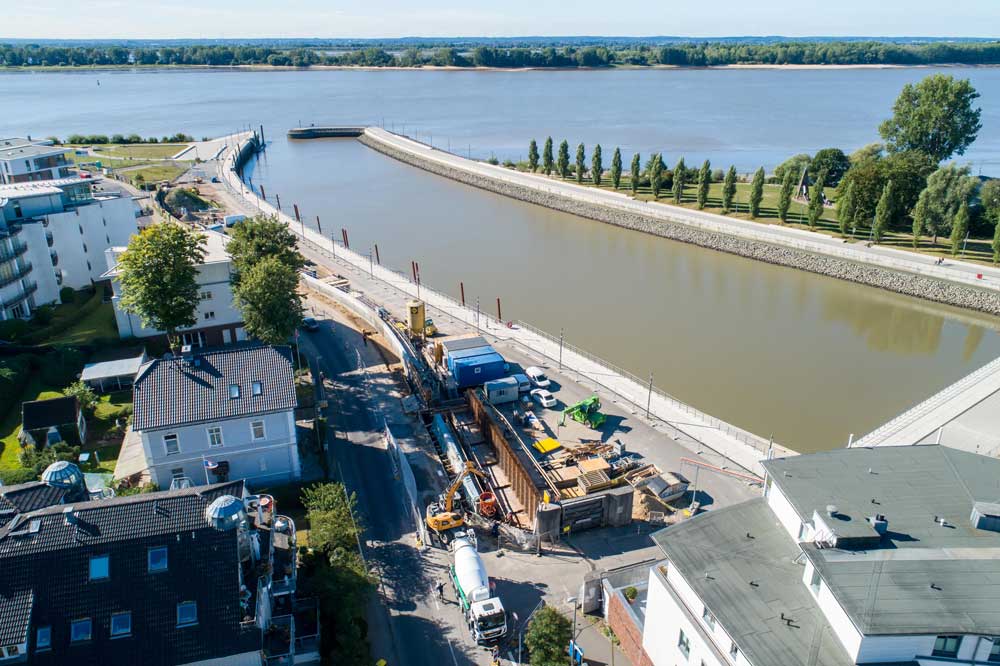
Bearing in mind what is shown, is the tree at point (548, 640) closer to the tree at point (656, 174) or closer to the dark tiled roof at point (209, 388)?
the dark tiled roof at point (209, 388)

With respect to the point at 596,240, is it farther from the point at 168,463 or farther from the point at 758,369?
the point at 168,463

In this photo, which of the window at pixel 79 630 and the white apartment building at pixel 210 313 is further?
the white apartment building at pixel 210 313

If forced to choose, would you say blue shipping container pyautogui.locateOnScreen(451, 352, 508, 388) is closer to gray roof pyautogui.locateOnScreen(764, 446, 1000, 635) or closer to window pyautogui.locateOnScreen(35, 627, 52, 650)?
gray roof pyautogui.locateOnScreen(764, 446, 1000, 635)

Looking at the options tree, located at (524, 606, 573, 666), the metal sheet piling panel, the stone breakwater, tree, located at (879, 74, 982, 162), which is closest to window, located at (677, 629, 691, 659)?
tree, located at (524, 606, 573, 666)

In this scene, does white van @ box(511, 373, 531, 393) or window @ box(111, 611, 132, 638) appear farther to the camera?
white van @ box(511, 373, 531, 393)

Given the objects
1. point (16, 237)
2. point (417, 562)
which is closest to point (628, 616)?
point (417, 562)

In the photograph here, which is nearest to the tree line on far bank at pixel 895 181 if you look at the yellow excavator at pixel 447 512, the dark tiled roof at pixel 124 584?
the yellow excavator at pixel 447 512
